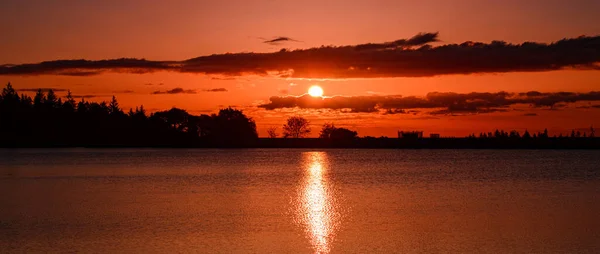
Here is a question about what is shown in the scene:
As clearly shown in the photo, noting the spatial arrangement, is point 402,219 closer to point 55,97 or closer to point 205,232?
point 205,232

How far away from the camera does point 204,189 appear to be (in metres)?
51.7

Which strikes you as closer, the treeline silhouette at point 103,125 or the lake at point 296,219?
the lake at point 296,219

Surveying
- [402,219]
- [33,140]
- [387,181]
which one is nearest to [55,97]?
[33,140]

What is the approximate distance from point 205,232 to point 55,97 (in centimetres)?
14520

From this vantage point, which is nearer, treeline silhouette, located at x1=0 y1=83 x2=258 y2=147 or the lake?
the lake

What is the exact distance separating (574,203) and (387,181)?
22782 millimetres

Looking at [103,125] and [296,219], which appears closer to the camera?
[296,219]

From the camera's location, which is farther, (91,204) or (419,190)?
(419,190)

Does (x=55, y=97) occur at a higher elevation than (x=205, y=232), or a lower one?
higher

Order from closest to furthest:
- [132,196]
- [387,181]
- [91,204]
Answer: [91,204] < [132,196] < [387,181]

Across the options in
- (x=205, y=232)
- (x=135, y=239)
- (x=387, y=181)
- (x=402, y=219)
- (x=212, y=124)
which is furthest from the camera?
(x=212, y=124)

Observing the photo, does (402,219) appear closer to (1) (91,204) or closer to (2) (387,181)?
(1) (91,204)

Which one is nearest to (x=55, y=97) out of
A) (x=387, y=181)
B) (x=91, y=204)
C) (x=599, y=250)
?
(x=387, y=181)

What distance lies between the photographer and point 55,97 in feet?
536
